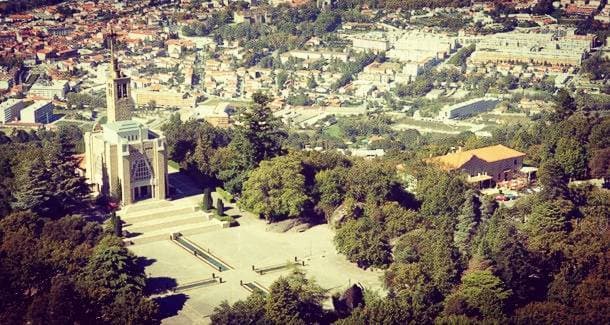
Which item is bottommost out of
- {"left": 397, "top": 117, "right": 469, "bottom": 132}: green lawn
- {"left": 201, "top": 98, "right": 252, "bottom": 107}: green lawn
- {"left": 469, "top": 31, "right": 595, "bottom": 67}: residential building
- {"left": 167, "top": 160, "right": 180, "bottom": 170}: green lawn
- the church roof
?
{"left": 397, "top": 117, "right": 469, "bottom": 132}: green lawn

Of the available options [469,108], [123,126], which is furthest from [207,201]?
[469,108]

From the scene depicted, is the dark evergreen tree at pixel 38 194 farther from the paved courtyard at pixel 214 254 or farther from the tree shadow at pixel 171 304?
the tree shadow at pixel 171 304

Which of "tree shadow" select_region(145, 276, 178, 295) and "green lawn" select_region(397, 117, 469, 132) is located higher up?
"tree shadow" select_region(145, 276, 178, 295)

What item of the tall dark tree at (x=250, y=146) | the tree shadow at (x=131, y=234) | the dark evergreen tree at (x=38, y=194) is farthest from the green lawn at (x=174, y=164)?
the dark evergreen tree at (x=38, y=194)

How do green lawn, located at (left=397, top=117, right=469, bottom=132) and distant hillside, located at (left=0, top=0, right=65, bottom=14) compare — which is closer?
green lawn, located at (left=397, top=117, right=469, bottom=132)

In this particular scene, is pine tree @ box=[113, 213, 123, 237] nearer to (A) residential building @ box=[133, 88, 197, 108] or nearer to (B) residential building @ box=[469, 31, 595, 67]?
(A) residential building @ box=[133, 88, 197, 108]

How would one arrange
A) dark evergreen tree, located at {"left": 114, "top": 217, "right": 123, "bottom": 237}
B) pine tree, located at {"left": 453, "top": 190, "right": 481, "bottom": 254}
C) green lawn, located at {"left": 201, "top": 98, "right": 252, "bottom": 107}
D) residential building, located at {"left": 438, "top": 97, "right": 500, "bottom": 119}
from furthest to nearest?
green lawn, located at {"left": 201, "top": 98, "right": 252, "bottom": 107} < residential building, located at {"left": 438, "top": 97, "right": 500, "bottom": 119} < dark evergreen tree, located at {"left": 114, "top": 217, "right": 123, "bottom": 237} < pine tree, located at {"left": 453, "top": 190, "right": 481, "bottom": 254}

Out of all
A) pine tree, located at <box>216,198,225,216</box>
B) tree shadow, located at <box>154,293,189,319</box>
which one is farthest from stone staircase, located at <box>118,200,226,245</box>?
tree shadow, located at <box>154,293,189,319</box>

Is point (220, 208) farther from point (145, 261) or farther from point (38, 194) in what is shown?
point (38, 194)
